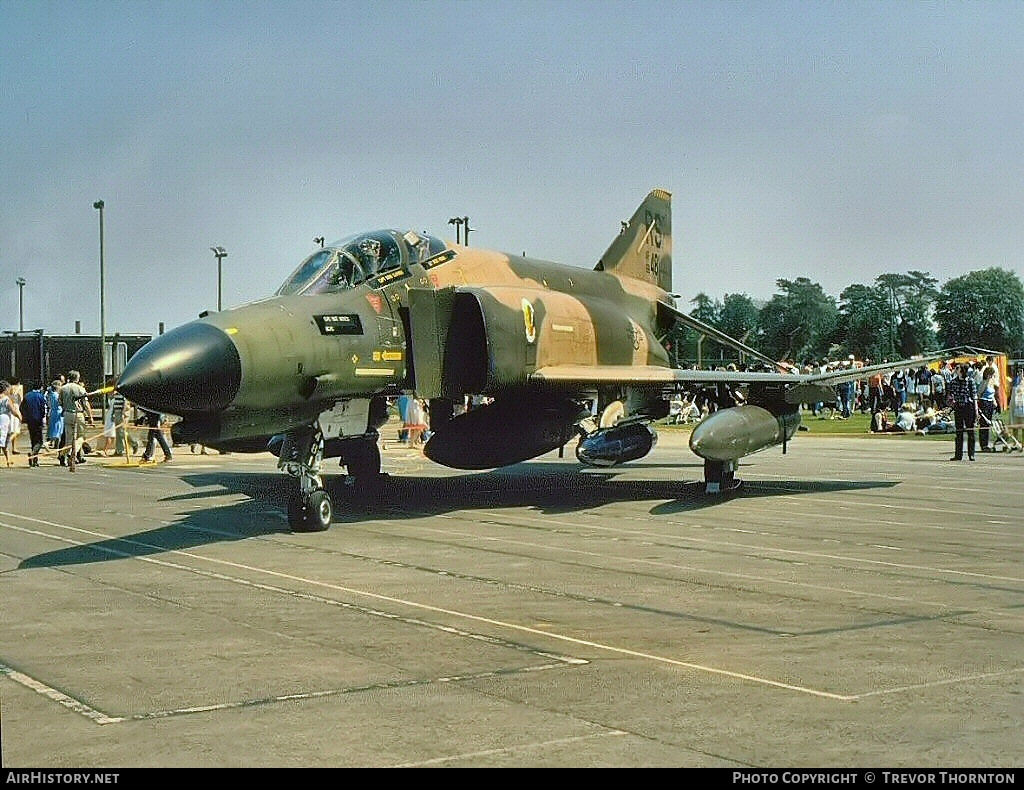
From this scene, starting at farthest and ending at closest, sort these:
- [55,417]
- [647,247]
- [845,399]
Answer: [845,399]
[55,417]
[647,247]

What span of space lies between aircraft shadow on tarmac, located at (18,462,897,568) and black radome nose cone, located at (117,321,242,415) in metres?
1.65

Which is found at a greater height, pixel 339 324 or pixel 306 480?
pixel 339 324

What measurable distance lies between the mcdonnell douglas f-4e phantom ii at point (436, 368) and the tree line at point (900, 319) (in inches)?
3480

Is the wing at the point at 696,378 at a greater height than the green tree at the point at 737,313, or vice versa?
the green tree at the point at 737,313

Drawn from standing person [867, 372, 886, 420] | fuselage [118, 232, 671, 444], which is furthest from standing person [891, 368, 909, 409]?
fuselage [118, 232, 671, 444]

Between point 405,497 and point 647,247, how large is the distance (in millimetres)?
7902

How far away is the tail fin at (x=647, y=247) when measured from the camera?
75.1ft

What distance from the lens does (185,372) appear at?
12.1 m

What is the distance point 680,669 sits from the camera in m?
7.23

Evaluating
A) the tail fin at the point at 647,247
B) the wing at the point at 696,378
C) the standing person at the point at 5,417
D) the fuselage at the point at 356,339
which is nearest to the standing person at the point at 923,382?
the tail fin at the point at 647,247

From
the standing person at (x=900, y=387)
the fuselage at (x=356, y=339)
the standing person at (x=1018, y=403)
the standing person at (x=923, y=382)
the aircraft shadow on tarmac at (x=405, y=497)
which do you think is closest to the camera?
the fuselage at (x=356, y=339)

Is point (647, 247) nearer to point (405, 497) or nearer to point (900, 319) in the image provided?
point (405, 497)

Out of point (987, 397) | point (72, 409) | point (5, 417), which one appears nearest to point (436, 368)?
point (72, 409)

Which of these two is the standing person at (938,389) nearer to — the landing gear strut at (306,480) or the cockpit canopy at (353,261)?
the cockpit canopy at (353,261)
